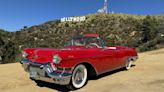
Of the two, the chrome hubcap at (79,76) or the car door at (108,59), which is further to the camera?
the car door at (108,59)

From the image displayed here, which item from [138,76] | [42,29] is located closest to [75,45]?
[138,76]

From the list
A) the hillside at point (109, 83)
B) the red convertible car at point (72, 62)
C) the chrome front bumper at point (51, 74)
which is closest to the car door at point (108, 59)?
the red convertible car at point (72, 62)

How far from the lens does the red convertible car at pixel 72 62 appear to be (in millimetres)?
6340

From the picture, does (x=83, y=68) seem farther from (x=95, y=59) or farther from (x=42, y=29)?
(x=42, y=29)

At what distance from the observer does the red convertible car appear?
6340 millimetres

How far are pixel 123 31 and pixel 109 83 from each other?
147 ft

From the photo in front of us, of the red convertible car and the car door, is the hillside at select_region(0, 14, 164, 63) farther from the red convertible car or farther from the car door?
the red convertible car

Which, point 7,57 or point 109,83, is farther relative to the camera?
point 7,57

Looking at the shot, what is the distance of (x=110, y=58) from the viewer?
27.1 feet

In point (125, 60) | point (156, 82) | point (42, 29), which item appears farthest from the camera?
point (42, 29)

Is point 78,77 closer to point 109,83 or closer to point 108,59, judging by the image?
point 109,83

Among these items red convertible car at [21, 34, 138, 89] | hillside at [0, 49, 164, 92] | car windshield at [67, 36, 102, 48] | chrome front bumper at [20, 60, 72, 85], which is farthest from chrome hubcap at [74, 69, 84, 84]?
car windshield at [67, 36, 102, 48]

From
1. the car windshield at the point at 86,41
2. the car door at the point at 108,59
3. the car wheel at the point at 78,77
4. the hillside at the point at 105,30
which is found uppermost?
the hillside at the point at 105,30

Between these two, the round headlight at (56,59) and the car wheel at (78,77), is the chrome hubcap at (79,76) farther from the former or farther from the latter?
the round headlight at (56,59)
